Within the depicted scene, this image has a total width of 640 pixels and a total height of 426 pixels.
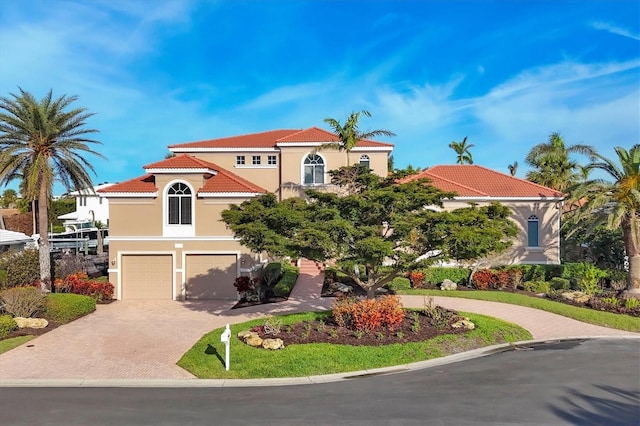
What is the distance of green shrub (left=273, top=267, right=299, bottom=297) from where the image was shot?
75.8 feet

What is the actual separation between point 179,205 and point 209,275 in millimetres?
4075

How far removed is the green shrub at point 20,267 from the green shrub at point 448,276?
21260 mm

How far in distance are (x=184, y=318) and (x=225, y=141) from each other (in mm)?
17732

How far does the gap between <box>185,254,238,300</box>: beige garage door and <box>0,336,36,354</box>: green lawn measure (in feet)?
28.4

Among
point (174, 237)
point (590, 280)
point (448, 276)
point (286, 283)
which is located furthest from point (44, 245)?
point (590, 280)

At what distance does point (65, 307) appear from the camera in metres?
18.8

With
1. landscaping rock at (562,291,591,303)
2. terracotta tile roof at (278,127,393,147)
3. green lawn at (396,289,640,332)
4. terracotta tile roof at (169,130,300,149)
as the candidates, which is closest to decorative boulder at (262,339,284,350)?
green lawn at (396,289,640,332)

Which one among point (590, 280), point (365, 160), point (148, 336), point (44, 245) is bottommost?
point (148, 336)

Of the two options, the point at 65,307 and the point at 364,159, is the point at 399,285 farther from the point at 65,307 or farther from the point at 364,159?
the point at 65,307

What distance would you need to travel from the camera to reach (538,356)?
13828mm

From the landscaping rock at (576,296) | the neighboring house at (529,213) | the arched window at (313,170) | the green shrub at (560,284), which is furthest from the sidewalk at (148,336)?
the arched window at (313,170)

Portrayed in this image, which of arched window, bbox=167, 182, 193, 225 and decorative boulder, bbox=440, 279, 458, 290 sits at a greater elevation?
arched window, bbox=167, 182, 193, 225

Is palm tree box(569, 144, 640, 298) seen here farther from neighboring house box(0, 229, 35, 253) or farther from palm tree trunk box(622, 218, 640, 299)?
neighboring house box(0, 229, 35, 253)

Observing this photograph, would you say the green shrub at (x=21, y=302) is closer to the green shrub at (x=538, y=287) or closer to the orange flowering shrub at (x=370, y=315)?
the orange flowering shrub at (x=370, y=315)
